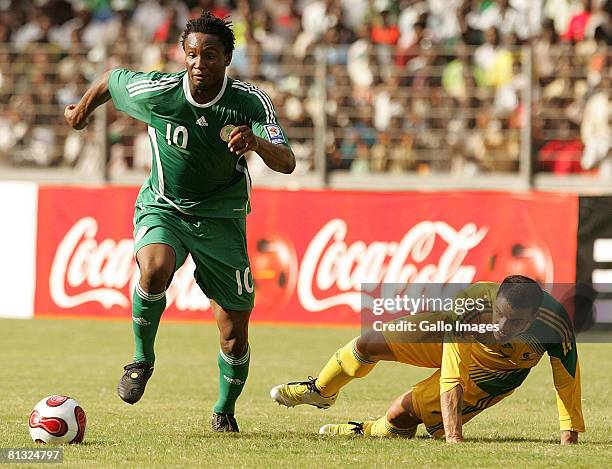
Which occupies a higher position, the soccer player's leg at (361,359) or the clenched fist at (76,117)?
the clenched fist at (76,117)

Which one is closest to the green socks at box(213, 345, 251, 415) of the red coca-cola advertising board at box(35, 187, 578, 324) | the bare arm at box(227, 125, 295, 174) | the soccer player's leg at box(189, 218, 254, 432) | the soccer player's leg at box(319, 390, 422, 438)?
the soccer player's leg at box(189, 218, 254, 432)

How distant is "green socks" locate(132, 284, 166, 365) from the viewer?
25.4 feet

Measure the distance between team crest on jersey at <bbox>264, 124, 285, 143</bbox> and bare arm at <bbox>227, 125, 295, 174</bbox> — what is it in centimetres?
7

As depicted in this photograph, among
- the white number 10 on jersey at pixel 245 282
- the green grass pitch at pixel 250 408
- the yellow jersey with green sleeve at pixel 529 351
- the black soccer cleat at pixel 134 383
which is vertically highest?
the white number 10 on jersey at pixel 245 282

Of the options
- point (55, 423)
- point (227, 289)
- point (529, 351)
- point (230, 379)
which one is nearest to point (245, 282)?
point (227, 289)

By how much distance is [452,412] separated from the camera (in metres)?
7.42

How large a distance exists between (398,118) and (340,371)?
861cm

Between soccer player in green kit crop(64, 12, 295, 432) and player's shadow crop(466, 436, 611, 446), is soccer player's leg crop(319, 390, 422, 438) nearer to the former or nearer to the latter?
player's shadow crop(466, 436, 611, 446)

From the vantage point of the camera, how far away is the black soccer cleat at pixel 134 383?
754 cm

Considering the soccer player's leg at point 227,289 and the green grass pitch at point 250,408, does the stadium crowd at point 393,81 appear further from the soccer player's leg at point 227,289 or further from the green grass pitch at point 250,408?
the soccer player's leg at point 227,289

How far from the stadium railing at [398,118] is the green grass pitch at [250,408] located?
2.73 meters

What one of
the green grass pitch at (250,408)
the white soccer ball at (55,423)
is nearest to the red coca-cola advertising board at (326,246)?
the green grass pitch at (250,408)

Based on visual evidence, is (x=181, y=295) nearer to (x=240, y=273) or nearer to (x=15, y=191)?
(x=15, y=191)

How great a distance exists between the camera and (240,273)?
8086 millimetres
